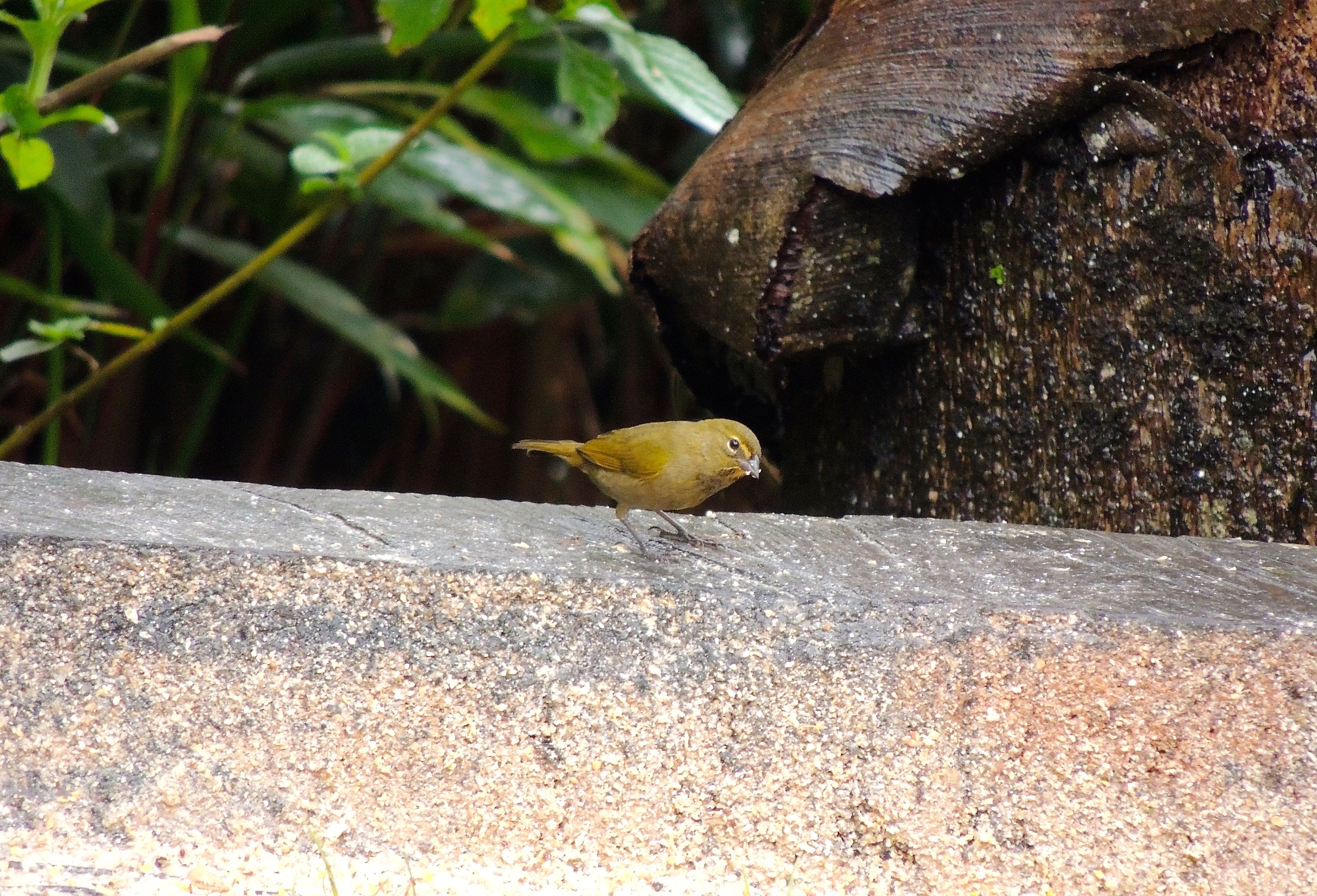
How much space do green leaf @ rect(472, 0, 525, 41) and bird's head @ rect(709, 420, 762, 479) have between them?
923 millimetres

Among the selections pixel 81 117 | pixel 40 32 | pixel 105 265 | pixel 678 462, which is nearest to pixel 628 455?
pixel 678 462

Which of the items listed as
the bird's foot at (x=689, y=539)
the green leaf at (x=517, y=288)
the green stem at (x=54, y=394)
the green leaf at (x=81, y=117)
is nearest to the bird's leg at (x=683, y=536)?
the bird's foot at (x=689, y=539)

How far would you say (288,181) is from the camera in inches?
167

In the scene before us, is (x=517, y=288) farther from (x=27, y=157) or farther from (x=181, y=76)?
(x=27, y=157)

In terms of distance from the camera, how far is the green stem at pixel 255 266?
280 centimetres

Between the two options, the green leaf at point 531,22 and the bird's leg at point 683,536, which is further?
the green leaf at point 531,22

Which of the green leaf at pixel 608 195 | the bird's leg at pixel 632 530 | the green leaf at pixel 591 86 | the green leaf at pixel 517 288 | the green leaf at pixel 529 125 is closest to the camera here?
the bird's leg at pixel 632 530

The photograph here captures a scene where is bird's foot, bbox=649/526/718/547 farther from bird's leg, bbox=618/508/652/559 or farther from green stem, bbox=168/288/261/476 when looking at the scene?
green stem, bbox=168/288/261/476

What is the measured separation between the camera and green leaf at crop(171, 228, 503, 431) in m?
3.88

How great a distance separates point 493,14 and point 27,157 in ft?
2.64

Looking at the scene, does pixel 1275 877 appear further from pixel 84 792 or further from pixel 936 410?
pixel 84 792

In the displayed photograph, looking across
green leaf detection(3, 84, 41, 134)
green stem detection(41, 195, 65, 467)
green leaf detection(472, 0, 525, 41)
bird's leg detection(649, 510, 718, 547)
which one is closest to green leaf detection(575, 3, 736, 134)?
green leaf detection(472, 0, 525, 41)

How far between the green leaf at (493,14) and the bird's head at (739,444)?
3.03 feet

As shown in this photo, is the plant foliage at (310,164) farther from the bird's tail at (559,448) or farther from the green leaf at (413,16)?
the bird's tail at (559,448)
